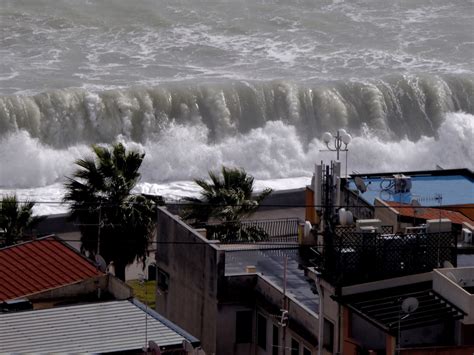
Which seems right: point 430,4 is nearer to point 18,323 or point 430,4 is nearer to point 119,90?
point 119,90

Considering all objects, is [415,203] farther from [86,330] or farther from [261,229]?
[86,330]

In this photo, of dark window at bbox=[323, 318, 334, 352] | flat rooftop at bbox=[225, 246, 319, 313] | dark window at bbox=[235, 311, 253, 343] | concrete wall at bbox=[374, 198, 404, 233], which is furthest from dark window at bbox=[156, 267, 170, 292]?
dark window at bbox=[323, 318, 334, 352]

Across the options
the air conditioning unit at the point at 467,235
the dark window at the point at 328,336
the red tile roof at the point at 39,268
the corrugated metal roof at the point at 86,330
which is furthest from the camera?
the red tile roof at the point at 39,268

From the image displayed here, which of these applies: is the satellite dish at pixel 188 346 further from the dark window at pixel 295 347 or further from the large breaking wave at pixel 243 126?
the large breaking wave at pixel 243 126

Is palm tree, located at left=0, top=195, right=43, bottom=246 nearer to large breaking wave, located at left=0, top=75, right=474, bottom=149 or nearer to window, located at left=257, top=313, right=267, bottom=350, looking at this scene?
window, located at left=257, top=313, right=267, bottom=350

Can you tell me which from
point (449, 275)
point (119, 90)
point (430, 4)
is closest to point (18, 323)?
point (449, 275)

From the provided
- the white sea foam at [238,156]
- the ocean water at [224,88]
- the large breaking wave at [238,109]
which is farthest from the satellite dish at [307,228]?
the large breaking wave at [238,109]

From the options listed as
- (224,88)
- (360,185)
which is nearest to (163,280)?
(360,185)
